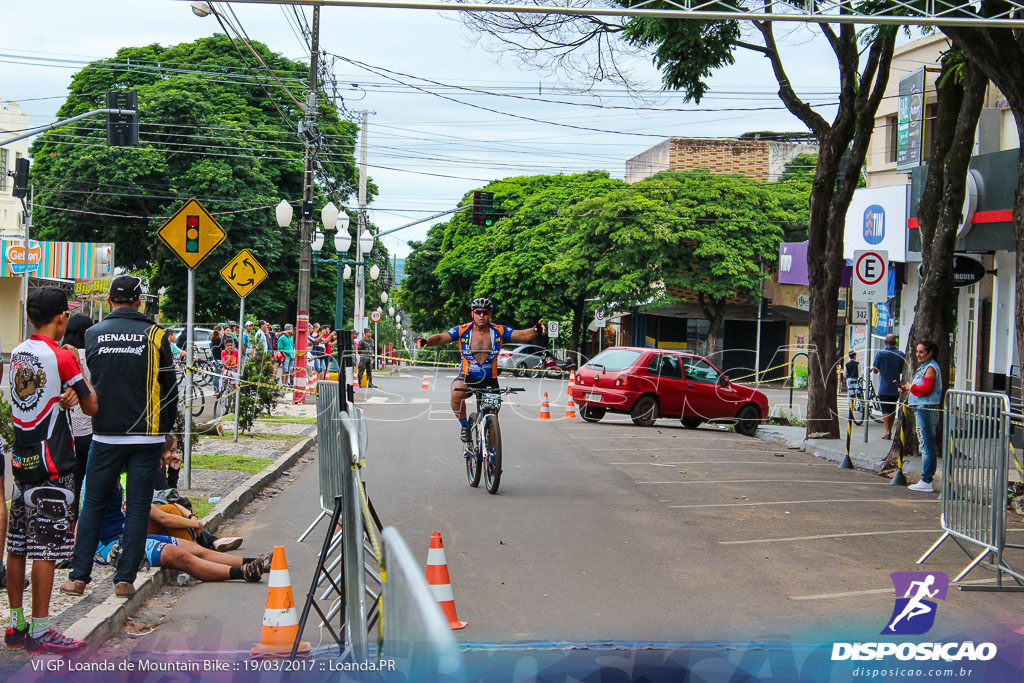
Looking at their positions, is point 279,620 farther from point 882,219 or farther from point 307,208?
point 882,219

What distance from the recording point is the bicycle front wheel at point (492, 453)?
1134cm

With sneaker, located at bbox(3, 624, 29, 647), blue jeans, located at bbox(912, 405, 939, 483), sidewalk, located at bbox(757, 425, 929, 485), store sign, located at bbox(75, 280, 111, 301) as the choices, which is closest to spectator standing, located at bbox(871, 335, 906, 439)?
sidewalk, located at bbox(757, 425, 929, 485)

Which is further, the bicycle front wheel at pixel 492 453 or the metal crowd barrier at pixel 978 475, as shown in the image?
the bicycle front wheel at pixel 492 453

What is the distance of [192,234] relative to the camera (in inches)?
452

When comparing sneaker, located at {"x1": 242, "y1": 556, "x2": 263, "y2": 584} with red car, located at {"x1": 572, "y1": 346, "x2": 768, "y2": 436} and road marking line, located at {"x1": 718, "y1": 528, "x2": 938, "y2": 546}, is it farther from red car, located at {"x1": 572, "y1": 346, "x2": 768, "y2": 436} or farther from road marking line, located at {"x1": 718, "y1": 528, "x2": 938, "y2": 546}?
red car, located at {"x1": 572, "y1": 346, "x2": 768, "y2": 436}

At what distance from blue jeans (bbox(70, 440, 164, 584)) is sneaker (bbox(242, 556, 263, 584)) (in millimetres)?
886

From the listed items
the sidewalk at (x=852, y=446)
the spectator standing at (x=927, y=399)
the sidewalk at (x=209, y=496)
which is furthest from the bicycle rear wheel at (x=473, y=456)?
the sidewalk at (x=852, y=446)

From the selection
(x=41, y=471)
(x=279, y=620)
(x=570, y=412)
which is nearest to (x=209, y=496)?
(x=41, y=471)

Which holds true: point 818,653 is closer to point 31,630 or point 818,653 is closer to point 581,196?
point 31,630

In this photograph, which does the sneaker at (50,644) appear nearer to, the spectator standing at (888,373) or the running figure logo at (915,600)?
the running figure logo at (915,600)

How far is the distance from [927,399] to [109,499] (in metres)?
9.60

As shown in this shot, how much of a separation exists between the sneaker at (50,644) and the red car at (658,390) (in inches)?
647

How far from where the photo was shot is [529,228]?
27453mm

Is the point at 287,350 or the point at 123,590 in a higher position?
the point at 287,350
